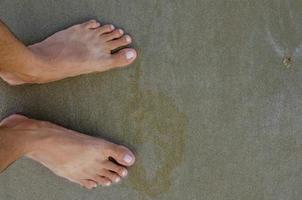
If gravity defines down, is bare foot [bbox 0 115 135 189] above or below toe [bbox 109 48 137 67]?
below

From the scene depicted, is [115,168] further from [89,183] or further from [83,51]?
[83,51]

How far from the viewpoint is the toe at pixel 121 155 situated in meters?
1.50

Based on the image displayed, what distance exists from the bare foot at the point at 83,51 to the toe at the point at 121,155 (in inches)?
9.2

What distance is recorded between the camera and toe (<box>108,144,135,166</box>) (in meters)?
1.50

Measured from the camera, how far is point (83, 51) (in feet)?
4.92

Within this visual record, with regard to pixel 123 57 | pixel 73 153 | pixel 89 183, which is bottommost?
pixel 89 183

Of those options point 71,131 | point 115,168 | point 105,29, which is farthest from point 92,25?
point 115,168

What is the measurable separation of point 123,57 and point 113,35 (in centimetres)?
7

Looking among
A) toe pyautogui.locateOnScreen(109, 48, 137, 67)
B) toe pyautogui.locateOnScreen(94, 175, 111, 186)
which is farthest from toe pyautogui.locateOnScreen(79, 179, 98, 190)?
toe pyautogui.locateOnScreen(109, 48, 137, 67)

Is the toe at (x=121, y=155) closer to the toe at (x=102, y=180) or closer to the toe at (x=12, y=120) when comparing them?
the toe at (x=102, y=180)

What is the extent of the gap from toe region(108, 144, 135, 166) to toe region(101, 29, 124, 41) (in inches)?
12.3

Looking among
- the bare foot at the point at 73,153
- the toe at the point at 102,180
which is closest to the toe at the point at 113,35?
the bare foot at the point at 73,153

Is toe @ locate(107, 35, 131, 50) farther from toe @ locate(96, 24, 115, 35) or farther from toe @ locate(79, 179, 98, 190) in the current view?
toe @ locate(79, 179, 98, 190)

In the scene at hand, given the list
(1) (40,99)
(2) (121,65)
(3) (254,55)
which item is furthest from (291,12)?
(1) (40,99)
